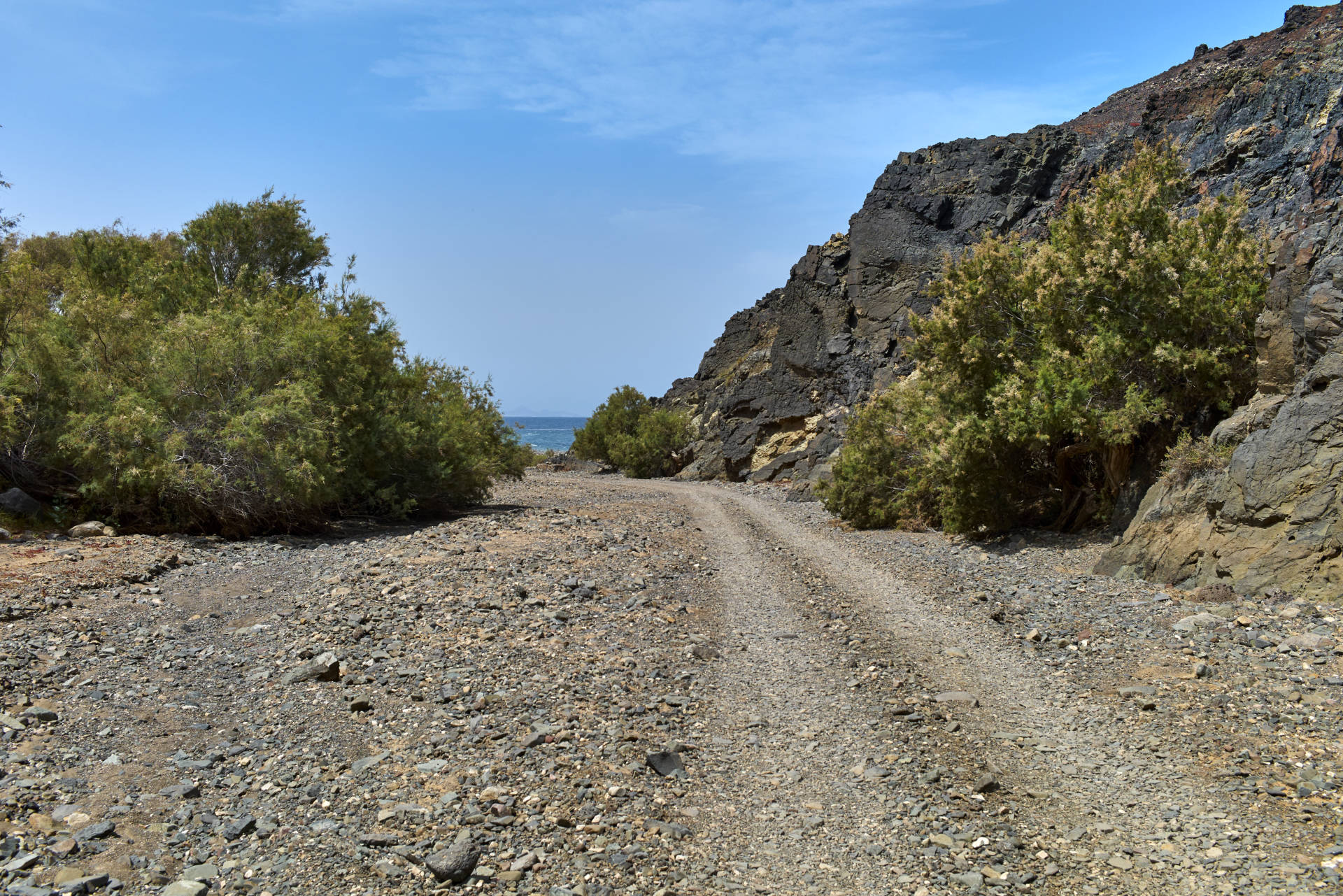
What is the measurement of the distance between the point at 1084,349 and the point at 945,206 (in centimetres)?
2568

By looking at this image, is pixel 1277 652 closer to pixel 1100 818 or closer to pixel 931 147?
pixel 1100 818

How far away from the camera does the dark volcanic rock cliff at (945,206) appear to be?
23969mm

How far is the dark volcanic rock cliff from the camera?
24.0 meters

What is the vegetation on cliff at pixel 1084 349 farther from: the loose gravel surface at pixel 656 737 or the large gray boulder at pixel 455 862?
the large gray boulder at pixel 455 862

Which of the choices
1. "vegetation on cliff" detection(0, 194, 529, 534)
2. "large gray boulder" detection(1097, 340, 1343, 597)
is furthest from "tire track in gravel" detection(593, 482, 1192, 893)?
"vegetation on cliff" detection(0, 194, 529, 534)

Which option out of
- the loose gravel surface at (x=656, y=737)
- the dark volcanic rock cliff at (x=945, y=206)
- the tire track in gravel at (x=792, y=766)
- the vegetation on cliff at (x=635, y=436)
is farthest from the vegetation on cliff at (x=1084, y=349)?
the vegetation on cliff at (x=635, y=436)

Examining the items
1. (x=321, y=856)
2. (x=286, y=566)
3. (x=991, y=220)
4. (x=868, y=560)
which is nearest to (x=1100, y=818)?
(x=321, y=856)

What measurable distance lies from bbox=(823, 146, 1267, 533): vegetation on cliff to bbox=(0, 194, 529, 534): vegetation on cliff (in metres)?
11.8

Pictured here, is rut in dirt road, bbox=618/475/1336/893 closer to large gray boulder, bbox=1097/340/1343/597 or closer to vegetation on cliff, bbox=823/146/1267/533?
large gray boulder, bbox=1097/340/1343/597

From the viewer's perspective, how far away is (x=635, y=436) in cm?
5134

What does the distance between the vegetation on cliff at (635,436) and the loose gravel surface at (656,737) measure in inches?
1445

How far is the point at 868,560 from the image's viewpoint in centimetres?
1466

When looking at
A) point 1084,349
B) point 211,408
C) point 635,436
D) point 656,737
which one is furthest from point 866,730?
point 635,436

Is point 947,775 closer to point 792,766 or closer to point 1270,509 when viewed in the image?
point 792,766
